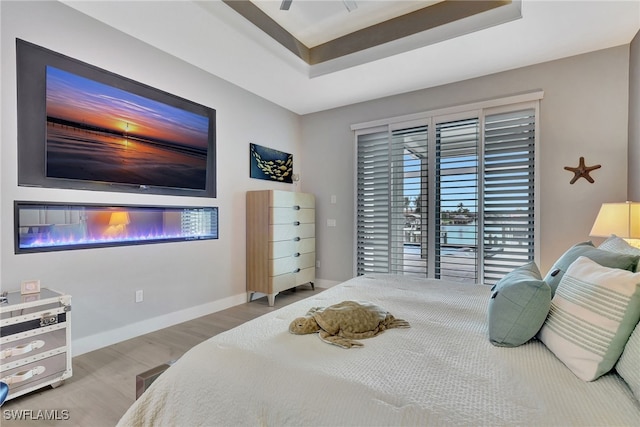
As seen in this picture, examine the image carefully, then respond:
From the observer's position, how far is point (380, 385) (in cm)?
96

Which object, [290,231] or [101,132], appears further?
[290,231]

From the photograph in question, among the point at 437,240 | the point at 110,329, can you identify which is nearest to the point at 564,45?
the point at 437,240

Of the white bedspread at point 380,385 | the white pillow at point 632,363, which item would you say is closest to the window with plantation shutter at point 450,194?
the white bedspread at point 380,385

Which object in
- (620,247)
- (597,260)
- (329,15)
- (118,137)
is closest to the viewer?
(597,260)

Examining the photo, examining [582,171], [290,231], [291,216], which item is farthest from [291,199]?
[582,171]

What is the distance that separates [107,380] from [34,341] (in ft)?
1.68

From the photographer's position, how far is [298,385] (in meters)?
0.99

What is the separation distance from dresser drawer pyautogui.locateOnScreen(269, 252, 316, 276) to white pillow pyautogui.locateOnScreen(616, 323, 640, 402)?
3.25 metres

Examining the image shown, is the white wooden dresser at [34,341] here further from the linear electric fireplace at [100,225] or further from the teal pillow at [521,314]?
the teal pillow at [521,314]

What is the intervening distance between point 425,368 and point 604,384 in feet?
1.74

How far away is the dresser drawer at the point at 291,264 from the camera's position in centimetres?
385

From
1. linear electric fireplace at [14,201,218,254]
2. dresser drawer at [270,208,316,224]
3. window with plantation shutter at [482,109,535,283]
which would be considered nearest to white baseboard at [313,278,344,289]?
dresser drawer at [270,208,316,224]

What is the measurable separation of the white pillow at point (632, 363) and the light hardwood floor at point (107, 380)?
227cm

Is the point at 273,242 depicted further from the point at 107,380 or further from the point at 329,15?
the point at 329,15
